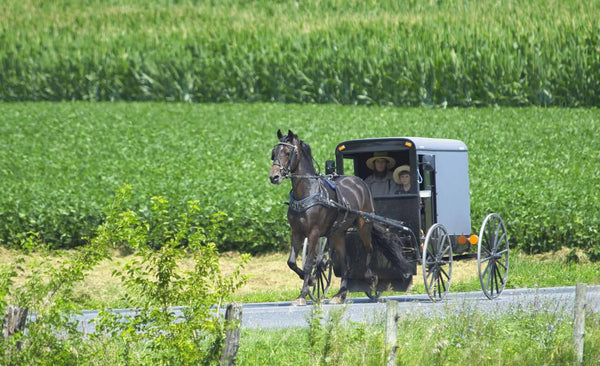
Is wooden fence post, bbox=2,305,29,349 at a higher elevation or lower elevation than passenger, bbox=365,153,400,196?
lower

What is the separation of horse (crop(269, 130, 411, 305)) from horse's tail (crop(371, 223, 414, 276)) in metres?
0.14

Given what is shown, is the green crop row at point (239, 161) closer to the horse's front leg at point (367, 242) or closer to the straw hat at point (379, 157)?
the straw hat at point (379, 157)

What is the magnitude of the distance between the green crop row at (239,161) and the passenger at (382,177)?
4617 mm

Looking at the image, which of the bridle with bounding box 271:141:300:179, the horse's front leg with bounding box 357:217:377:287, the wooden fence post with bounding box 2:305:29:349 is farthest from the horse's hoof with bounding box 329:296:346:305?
the wooden fence post with bounding box 2:305:29:349

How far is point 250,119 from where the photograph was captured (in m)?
28.1

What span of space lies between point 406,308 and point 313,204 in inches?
73.0

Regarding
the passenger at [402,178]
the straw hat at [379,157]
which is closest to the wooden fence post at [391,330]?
the passenger at [402,178]

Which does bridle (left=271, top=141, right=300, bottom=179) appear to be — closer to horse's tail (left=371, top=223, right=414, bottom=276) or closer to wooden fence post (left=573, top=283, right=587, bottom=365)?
horse's tail (left=371, top=223, right=414, bottom=276)

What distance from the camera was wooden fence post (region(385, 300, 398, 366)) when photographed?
26.2 feet

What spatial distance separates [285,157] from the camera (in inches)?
459

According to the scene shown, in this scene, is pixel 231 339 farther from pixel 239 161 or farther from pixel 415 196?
pixel 239 161

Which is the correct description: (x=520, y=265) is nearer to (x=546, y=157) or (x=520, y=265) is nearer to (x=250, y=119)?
(x=546, y=157)

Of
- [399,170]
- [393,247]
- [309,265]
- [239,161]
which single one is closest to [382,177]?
[399,170]

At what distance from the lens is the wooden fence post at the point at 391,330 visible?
7.98 metres
